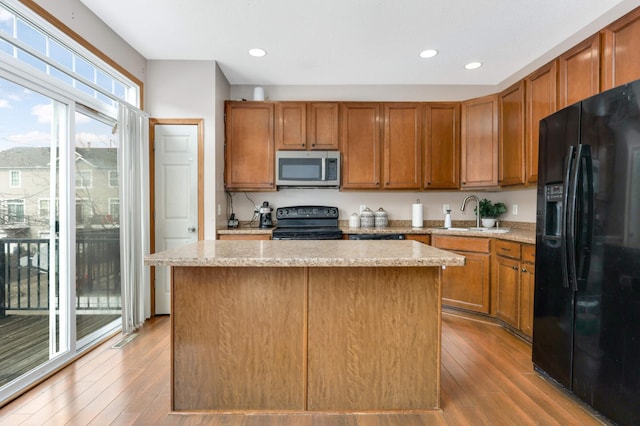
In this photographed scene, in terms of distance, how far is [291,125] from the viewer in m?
3.81

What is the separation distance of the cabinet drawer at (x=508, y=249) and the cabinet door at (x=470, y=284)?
161 millimetres

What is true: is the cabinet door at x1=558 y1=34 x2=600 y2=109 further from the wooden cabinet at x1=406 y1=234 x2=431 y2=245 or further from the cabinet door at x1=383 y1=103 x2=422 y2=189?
the wooden cabinet at x1=406 y1=234 x2=431 y2=245

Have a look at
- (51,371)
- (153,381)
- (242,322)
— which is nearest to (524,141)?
(242,322)

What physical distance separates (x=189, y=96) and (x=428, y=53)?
2.54 metres

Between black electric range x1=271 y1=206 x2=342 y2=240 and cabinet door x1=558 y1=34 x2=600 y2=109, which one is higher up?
cabinet door x1=558 y1=34 x2=600 y2=109

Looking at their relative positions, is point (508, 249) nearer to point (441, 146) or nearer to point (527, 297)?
point (527, 297)

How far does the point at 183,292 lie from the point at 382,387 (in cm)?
126

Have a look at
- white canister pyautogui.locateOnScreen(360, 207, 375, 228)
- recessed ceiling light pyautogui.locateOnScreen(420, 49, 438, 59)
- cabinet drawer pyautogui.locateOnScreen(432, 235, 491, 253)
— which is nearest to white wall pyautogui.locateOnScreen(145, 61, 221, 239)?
white canister pyautogui.locateOnScreen(360, 207, 375, 228)

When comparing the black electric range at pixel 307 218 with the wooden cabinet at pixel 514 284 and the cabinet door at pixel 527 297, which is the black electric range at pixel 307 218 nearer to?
the wooden cabinet at pixel 514 284

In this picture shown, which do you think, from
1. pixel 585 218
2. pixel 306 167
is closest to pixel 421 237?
pixel 306 167

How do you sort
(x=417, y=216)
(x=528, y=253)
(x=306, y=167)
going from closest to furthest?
(x=528, y=253) → (x=306, y=167) → (x=417, y=216)

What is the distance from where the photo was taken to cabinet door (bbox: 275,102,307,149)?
3.80 meters

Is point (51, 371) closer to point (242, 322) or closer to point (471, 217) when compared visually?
point (242, 322)

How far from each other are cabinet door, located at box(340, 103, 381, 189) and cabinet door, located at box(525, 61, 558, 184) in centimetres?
152
